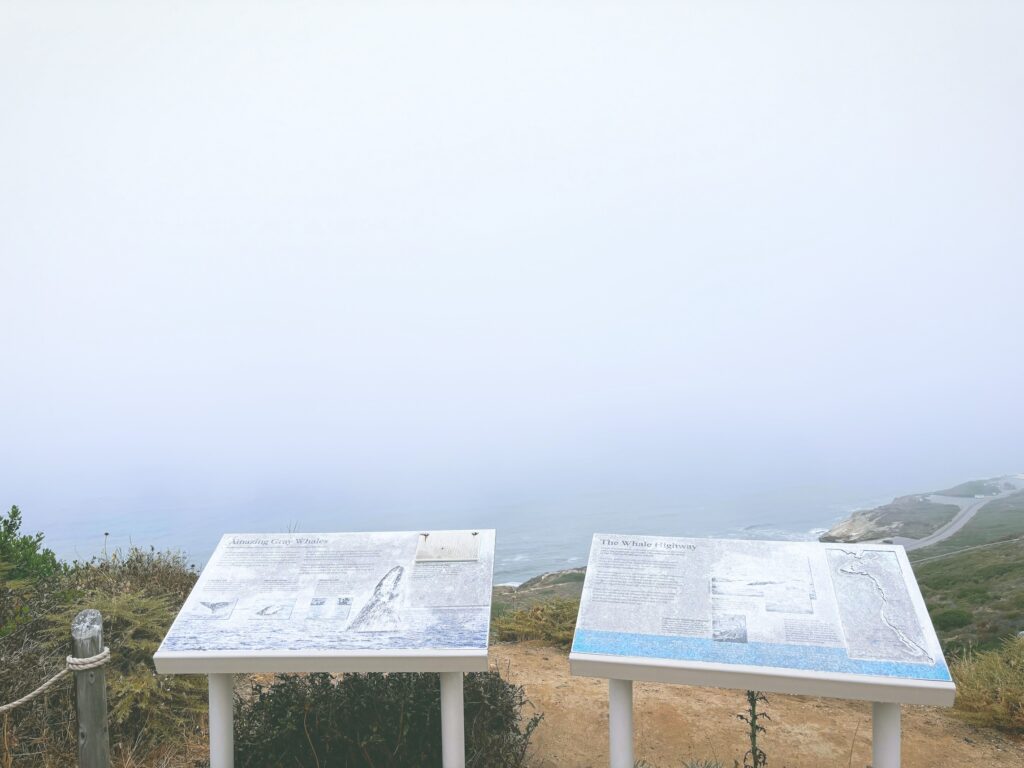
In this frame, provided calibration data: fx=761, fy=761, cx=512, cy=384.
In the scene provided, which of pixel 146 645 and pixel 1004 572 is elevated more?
pixel 146 645

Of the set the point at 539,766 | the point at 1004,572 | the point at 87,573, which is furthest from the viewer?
the point at 1004,572

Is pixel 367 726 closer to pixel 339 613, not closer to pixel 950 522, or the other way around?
pixel 339 613

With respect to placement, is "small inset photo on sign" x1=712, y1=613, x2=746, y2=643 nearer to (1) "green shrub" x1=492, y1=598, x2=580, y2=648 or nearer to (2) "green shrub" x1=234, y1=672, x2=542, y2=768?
(2) "green shrub" x1=234, y1=672, x2=542, y2=768

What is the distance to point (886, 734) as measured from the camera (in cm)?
394

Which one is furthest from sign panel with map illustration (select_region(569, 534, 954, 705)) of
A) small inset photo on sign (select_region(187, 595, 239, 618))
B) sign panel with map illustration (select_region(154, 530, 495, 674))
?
small inset photo on sign (select_region(187, 595, 239, 618))

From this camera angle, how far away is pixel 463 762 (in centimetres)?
442

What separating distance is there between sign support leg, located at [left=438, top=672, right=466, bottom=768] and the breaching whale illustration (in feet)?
1.47

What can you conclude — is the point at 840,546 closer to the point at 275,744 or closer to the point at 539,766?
the point at 539,766

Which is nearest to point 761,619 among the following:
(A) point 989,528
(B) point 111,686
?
(B) point 111,686

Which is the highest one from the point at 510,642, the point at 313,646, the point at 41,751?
the point at 313,646

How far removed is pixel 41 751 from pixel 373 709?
7.13 ft

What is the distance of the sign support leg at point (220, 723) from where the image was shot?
14.6 ft

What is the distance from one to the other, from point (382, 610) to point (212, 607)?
3.40ft

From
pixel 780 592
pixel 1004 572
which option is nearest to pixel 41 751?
pixel 780 592
